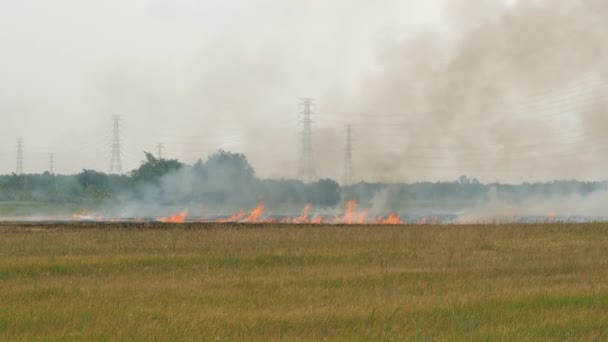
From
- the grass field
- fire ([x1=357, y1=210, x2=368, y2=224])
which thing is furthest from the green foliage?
the grass field

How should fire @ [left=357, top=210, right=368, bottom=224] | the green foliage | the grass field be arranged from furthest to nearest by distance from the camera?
the green foliage
fire @ [left=357, top=210, right=368, bottom=224]
the grass field

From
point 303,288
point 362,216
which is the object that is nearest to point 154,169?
point 362,216

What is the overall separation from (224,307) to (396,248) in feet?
46.2

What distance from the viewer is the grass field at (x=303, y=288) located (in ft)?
36.8

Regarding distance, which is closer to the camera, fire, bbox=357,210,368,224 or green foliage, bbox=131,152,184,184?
fire, bbox=357,210,368,224

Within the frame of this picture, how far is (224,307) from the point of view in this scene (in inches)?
532

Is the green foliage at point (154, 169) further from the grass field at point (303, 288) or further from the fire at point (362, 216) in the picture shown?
the grass field at point (303, 288)

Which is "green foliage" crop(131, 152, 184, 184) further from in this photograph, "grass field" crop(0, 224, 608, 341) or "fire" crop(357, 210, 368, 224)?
"grass field" crop(0, 224, 608, 341)

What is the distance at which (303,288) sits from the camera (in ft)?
53.5

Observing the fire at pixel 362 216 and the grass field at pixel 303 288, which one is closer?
the grass field at pixel 303 288

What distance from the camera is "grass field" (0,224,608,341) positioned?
441 inches


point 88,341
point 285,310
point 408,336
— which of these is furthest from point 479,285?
point 88,341

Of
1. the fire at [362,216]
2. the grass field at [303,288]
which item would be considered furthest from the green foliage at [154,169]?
the grass field at [303,288]

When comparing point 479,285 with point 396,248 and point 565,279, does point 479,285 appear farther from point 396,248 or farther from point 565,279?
point 396,248
